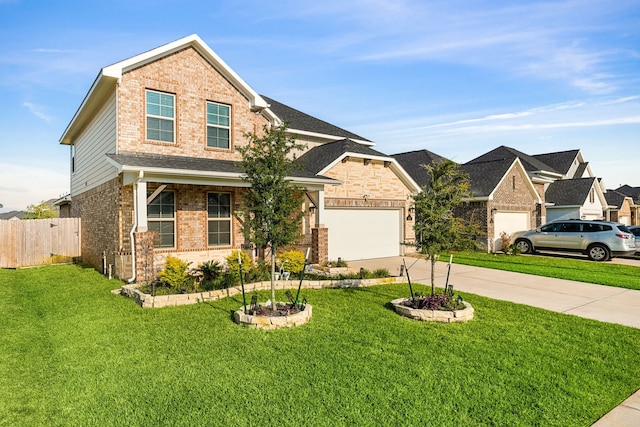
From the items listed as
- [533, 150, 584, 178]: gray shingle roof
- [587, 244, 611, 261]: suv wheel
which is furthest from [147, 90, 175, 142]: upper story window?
[533, 150, 584, 178]: gray shingle roof

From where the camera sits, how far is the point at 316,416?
3.54 meters

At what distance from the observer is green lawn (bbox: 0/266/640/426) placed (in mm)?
3621

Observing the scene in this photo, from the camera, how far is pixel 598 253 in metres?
16.7

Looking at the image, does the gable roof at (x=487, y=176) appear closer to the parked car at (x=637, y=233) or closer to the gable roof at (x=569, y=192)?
the parked car at (x=637, y=233)

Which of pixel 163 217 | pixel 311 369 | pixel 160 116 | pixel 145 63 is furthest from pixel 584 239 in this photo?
pixel 145 63

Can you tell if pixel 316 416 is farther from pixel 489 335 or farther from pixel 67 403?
pixel 489 335

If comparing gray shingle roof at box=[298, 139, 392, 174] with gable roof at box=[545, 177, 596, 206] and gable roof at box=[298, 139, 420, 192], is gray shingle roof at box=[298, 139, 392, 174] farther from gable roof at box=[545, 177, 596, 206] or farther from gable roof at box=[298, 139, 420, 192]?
gable roof at box=[545, 177, 596, 206]

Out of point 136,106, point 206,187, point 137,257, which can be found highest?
point 136,106

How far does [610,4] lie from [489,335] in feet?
29.1

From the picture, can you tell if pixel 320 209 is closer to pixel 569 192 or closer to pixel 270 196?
pixel 270 196

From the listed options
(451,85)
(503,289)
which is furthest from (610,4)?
(503,289)

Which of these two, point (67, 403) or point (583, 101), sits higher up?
point (583, 101)

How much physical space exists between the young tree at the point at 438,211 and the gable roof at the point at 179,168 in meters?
4.45

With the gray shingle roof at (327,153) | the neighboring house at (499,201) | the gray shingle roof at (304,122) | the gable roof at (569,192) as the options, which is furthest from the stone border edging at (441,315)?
the gable roof at (569,192)
